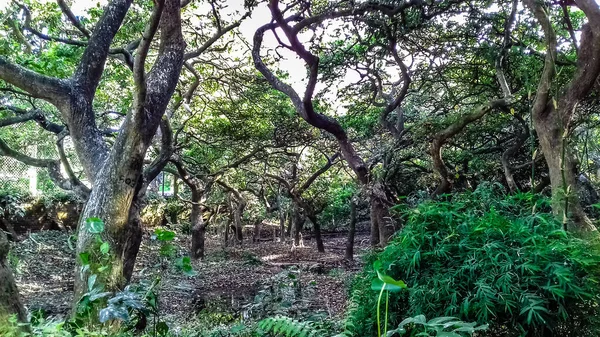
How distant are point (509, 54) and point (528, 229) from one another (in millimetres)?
4657

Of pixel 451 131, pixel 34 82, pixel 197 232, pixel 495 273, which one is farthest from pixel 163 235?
pixel 197 232

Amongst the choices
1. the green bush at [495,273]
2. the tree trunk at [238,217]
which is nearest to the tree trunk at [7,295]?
the green bush at [495,273]

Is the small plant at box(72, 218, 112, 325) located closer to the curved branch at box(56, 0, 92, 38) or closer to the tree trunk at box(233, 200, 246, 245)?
the curved branch at box(56, 0, 92, 38)

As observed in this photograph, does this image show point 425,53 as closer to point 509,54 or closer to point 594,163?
point 509,54

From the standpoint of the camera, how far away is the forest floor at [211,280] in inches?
210

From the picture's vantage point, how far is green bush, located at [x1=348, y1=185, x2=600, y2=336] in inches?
61.4

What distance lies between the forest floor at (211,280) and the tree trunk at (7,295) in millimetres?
1612

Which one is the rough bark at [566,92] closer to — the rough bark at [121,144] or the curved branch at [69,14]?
the rough bark at [121,144]

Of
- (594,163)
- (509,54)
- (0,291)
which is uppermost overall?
(509,54)

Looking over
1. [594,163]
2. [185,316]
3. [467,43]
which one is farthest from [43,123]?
[594,163]

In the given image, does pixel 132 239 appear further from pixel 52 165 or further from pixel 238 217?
pixel 238 217

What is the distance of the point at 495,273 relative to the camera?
5.41ft

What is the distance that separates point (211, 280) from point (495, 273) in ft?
24.2

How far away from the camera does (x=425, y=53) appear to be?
22.3ft
